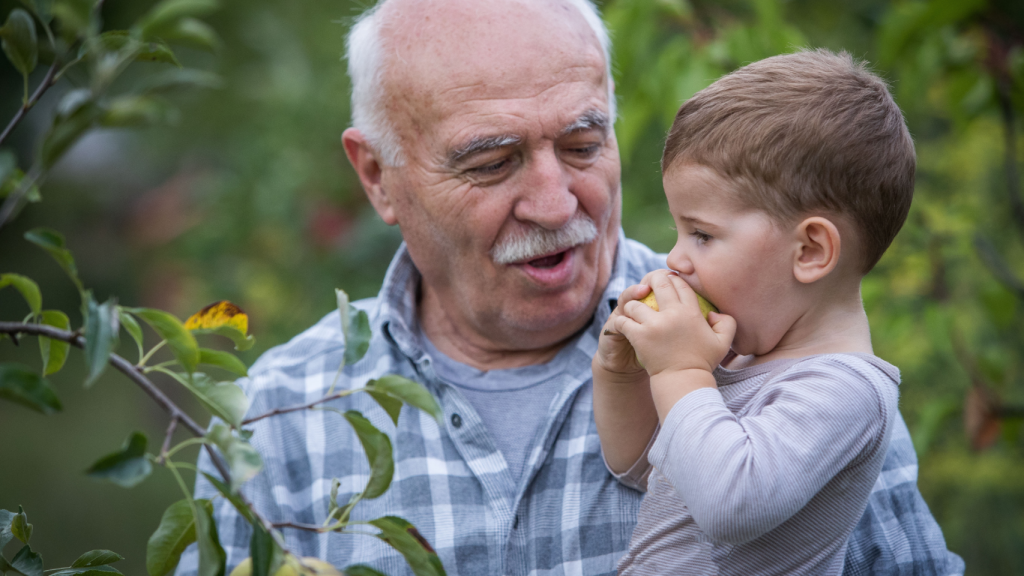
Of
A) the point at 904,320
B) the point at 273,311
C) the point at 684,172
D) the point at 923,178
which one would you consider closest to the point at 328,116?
the point at 273,311

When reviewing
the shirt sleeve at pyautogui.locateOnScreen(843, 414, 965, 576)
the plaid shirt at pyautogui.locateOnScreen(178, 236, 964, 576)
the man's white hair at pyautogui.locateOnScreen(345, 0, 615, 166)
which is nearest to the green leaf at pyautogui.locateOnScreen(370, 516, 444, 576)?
the plaid shirt at pyautogui.locateOnScreen(178, 236, 964, 576)

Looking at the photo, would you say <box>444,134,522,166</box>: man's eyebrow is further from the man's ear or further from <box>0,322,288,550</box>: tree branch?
<box>0,322,288,550</box>: tree branch

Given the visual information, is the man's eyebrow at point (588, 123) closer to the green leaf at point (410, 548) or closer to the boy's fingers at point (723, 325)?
the boy's fingers at point (723, 325)

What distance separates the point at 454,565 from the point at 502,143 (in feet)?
3.04

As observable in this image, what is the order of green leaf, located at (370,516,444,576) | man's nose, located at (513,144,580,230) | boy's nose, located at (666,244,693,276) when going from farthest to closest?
man's nose, located at (513,144,580,230)
boy's nose, located at (666,244,693,276)
green leaf, located at (370,516,444,576)

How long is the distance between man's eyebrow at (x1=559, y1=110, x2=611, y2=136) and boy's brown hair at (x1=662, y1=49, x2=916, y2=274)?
0.58 metres

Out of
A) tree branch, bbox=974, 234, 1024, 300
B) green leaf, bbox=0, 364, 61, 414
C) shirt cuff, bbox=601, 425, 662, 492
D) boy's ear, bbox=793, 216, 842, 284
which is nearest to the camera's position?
green leaf, bbox=0, 364, 61, 414

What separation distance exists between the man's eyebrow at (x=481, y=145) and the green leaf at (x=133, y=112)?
91cm

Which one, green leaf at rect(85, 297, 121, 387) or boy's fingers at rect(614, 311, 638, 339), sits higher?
green leaf at rect(85, 297, 121, 387)

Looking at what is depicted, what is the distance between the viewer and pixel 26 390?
0.75 meters

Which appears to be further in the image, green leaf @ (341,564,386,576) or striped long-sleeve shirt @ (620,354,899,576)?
striped long-sleeve shirt @ (620,354,899,576)

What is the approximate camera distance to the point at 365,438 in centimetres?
100

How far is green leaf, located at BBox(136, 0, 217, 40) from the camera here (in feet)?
3.13

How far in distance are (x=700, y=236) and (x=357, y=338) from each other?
0.58m
